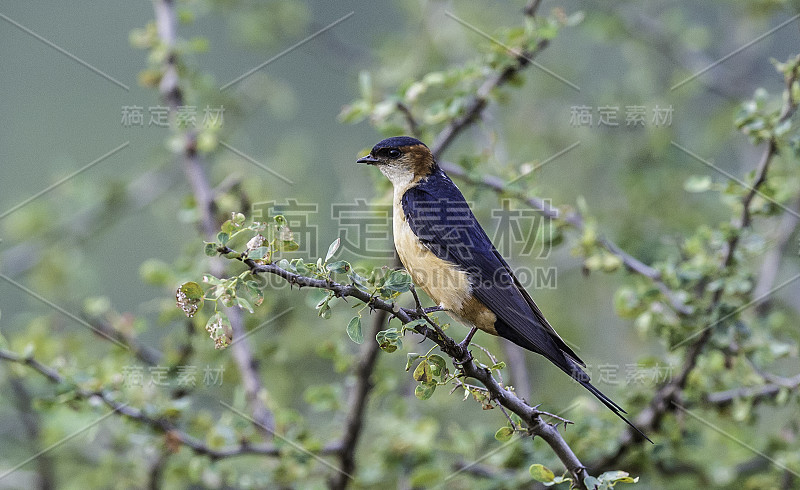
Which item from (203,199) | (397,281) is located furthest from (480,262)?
(203,199)

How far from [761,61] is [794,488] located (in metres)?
3.83

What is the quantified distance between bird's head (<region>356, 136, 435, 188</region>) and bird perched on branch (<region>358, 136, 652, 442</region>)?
0.18 m

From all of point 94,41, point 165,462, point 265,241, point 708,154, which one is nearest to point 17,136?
point 94,41

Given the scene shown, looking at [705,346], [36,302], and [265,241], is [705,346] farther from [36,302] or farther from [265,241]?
[36,302]

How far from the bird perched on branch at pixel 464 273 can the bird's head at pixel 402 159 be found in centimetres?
18

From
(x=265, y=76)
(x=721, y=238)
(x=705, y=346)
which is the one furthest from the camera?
(x=265, y=76)

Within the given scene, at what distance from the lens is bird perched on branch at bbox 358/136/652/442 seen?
2.85 m

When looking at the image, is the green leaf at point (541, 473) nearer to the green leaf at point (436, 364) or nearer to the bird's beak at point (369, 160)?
the green leaf at point (436, 364)

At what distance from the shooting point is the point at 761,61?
6328mm

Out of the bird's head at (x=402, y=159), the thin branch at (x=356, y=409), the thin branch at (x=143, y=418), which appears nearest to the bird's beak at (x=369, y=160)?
the bird's head at (x=402, y=159)

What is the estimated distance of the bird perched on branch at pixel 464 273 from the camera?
285 cm

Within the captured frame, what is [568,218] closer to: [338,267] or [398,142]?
[398,142]

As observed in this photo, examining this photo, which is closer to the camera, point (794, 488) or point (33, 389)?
point (794, 488)

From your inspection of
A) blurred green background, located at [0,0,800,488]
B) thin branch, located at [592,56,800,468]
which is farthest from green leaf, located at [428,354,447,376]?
thin branch, located at [592,56,800,468]
